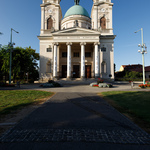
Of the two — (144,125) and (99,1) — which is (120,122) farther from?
(99,1)

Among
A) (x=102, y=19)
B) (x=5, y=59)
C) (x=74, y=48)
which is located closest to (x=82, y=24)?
(x=102, y=19)

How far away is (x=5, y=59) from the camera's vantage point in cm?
3123

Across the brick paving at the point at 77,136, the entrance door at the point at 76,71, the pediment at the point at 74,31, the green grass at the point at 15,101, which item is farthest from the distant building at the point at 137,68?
the brick paving at the point at 77,136

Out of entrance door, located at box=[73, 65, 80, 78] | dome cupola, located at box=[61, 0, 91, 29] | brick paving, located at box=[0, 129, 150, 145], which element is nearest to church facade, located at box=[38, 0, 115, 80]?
entrance door, located at box=[73, 65, 80, 78]

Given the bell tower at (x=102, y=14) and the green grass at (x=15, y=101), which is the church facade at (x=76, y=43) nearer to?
the bell tower at (x=102, y=14)

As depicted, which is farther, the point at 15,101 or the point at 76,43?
the point at 76,43

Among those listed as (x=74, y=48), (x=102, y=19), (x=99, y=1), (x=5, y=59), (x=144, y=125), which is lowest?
(x=144, y=125)

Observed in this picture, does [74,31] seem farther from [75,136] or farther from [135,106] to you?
[75,136]

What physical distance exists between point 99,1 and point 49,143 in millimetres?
45698

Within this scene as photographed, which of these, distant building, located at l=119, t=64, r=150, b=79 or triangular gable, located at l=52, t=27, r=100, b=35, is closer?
triangular gable, located at l=52, t=27, r=100, b=35

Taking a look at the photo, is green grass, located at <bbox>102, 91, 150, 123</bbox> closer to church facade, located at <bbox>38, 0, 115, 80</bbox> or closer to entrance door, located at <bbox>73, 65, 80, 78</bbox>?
church facade, located at <bbox>38, 0, 115, 80</bbox>

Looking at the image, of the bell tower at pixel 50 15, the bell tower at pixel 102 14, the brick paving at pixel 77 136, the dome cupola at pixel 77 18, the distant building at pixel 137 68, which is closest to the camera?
the brick paving at pixel 77 136

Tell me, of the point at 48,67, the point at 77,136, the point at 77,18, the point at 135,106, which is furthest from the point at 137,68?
the point at 77,136

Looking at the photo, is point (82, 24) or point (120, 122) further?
point (82, 24)
